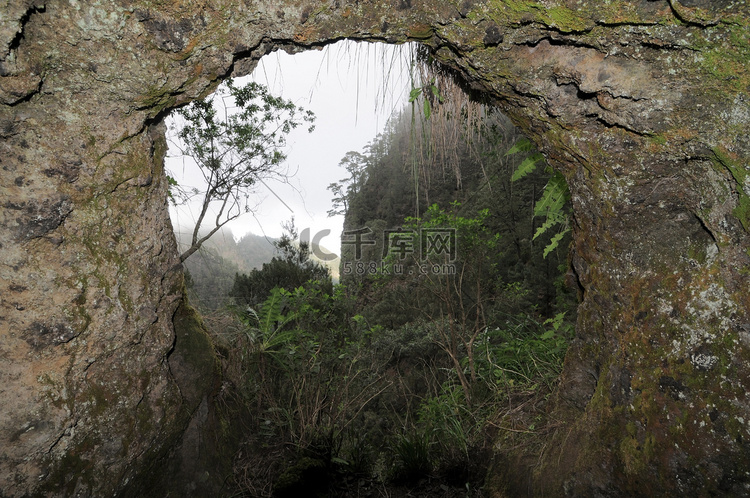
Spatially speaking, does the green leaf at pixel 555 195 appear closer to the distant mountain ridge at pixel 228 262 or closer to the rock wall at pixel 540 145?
the rock wall at pixel 540 145

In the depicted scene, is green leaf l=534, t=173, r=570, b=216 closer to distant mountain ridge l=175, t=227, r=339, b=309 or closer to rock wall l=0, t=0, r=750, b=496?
rock wall l=0, t=0, r=750, b=496

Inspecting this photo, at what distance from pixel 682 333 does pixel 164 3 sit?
2580 millimetres

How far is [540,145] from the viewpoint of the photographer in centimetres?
188

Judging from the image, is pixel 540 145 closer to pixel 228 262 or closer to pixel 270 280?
pixel 270 280

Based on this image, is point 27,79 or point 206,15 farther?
point 206,15

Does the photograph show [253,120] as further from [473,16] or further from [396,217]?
[396,217]

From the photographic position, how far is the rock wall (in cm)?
135

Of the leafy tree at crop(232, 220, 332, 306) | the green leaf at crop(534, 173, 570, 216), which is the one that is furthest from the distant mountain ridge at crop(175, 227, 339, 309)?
the green leaf at crop(534, 173, 570, 216)

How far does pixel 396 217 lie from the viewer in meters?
21.1

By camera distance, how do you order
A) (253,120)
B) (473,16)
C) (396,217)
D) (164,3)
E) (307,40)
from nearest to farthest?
(164,3)
(473,16)
(307,40)
(253,120)
(396,217)

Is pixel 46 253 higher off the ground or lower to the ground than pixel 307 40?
lower

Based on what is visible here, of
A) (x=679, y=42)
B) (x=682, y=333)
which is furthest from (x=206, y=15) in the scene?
(x=682, y=333)

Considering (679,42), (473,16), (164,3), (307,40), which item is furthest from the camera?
(307,40)

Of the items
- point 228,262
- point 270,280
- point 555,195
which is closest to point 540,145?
point 555,195
